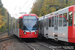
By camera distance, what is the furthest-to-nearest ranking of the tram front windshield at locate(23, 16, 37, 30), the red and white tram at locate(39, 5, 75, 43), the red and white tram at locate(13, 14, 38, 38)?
1. the tram front windshield at locate(23, 16, 37, 30)
2. the red and white tram at locate(13, 14, 38, 38)
3. the red and white tram at locate(39, 5, 75, 43)

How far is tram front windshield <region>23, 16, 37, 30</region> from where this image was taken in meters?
17.2

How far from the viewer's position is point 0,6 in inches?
3098

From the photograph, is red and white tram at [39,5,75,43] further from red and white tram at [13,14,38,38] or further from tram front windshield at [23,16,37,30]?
tram front windshield at [23,16,37,30]

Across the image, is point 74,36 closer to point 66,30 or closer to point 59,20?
point 66,30

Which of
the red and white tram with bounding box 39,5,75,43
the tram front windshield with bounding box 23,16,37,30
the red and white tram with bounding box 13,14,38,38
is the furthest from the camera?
the tram front windshield with bounding box 23,16,37,30

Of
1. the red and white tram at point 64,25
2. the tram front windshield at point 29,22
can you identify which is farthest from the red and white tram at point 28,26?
the red and white tram at point 64,25

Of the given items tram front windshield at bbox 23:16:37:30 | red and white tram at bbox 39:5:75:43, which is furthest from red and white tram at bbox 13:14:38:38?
red and white tram at bbox 39:5:75:43

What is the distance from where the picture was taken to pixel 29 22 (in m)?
17.5

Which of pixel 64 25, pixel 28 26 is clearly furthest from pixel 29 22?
pixel 64 25

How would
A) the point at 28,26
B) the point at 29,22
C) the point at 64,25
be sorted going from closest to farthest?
the point at 64,25 → the point at 28,26 → the point at 29,22

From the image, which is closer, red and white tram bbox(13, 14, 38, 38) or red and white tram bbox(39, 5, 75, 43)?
red and white tram bbox(39, 5, 75, 43)

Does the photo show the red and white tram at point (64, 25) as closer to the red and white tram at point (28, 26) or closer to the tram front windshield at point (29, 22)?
the red and white tram at point (28, 26)

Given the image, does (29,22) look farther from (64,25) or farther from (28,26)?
(64,25)

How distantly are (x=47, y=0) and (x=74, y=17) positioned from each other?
95.4 feet
